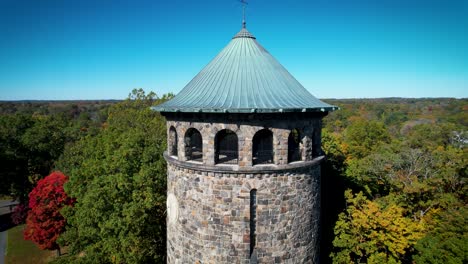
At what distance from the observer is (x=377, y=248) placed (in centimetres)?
1339

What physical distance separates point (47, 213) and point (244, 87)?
763 inches

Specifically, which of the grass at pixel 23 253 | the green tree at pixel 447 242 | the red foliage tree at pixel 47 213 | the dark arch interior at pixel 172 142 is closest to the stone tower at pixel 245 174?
the dark arch interior at pixel 172 142

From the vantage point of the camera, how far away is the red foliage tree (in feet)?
71.2

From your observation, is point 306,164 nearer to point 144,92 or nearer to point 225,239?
point 225,239

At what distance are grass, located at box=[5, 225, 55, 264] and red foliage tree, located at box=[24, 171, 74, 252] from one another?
2884mm

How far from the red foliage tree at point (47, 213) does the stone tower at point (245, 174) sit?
49.7 ft

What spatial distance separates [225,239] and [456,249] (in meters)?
9.12

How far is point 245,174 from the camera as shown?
955 centimetres

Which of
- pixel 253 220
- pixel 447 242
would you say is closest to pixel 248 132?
pixel 253 220

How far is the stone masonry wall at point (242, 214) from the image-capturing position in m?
9.69

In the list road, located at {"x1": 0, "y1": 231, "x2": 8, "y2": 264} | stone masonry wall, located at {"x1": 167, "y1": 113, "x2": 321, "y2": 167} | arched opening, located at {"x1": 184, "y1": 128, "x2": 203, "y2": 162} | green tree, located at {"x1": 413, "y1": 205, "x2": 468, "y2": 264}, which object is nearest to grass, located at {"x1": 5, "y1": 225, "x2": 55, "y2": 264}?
road, located at {"x1": 0, "y1": 231, "x2": 8, "y2": 264}

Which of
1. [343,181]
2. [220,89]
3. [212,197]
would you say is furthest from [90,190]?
[343,181]

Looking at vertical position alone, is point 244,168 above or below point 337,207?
above

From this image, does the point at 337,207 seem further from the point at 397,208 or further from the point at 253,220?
the point at 253,220
